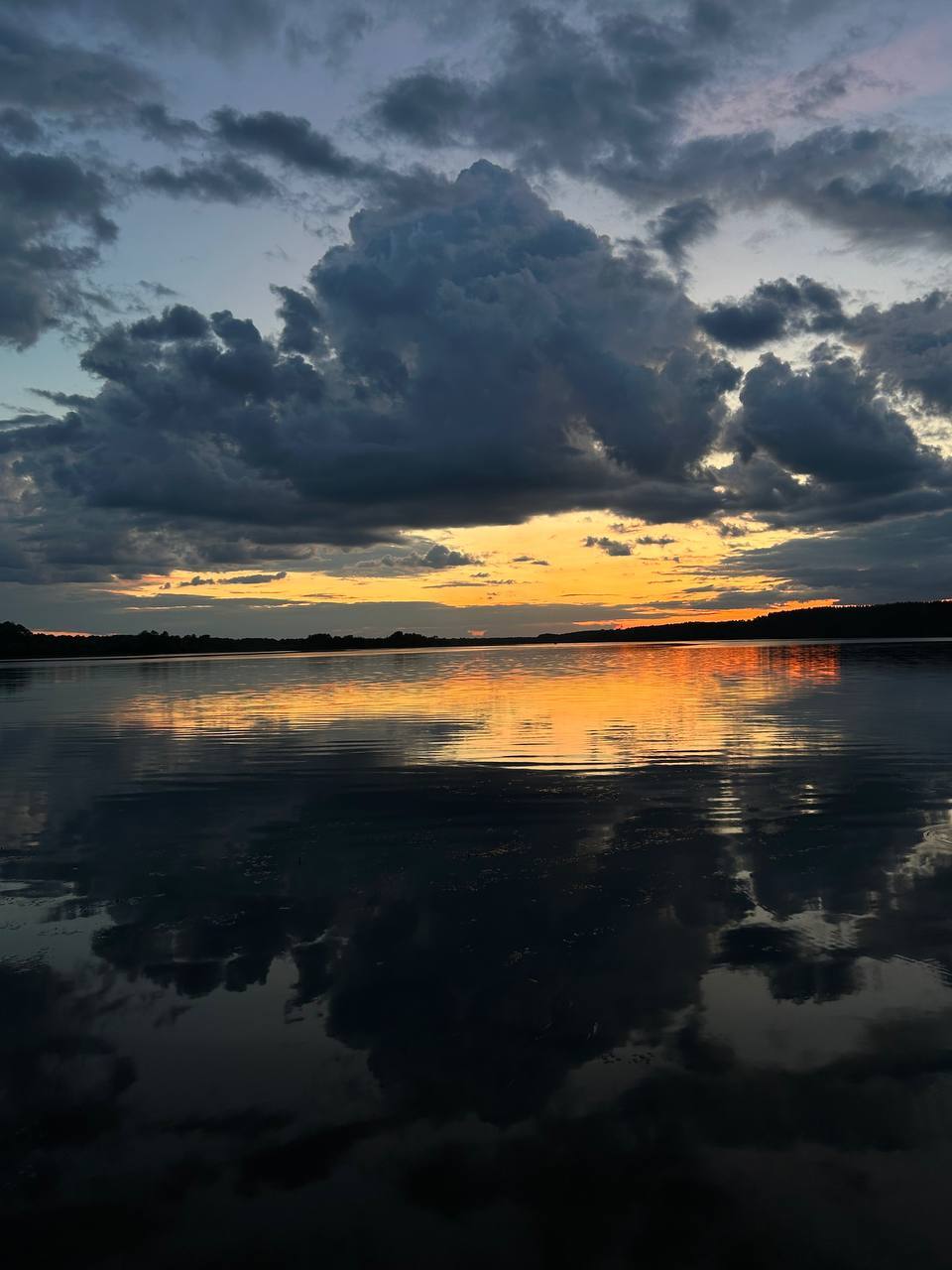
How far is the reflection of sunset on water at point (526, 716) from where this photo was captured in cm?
2916

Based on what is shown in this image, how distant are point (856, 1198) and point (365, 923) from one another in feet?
24.0

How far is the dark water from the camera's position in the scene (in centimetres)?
615

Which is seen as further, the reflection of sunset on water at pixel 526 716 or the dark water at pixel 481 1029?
→ the reflection of sunset on water at pixel 526 716

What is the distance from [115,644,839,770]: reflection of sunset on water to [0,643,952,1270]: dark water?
7395 mm

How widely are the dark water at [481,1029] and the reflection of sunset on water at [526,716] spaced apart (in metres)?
7.40

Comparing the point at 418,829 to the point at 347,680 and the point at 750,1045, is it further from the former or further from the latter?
the point at 347,680

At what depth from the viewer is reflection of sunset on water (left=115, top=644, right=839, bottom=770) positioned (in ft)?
95.7

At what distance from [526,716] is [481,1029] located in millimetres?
31553

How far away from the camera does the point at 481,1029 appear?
8.88 m

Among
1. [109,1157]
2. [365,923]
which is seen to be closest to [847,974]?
[365,923]

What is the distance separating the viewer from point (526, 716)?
4034 centimetres

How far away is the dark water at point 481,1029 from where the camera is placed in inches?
242

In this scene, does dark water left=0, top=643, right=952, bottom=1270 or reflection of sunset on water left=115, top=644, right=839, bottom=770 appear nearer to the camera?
dark water left=0, top=643, right=952, bottom=1270

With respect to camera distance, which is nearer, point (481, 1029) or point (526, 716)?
point (481, 1029)
